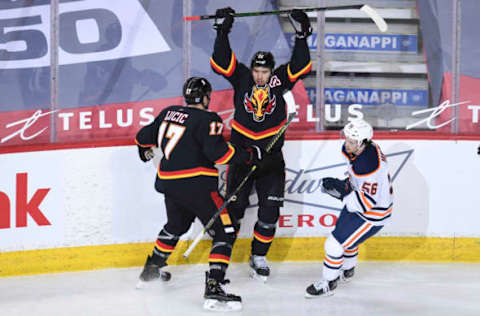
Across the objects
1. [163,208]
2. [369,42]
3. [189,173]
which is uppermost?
[369,42]

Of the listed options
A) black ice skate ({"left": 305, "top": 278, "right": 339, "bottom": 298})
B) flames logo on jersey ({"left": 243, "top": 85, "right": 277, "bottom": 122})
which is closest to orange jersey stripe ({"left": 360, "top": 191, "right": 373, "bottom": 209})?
black ice skate ({"left": 305, "top": 278, "right": 339, "bottom": 298})

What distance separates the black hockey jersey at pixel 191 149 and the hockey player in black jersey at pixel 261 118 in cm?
63

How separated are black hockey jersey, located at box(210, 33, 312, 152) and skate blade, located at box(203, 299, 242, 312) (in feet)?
3.55

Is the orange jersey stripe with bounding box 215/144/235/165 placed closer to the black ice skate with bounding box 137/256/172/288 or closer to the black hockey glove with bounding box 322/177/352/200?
the black hockey glove with bounding box 322/177/352/200

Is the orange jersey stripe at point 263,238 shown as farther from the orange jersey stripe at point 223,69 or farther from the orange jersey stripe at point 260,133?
the orange jersey stripe at point 223,69

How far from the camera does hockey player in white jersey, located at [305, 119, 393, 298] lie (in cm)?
400

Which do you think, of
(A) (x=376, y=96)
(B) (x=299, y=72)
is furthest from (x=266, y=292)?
(A) (x=376, y=96)

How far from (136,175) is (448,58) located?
2.18m

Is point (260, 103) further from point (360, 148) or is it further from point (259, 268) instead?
point (259, 268)

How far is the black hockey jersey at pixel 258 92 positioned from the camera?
4586mm

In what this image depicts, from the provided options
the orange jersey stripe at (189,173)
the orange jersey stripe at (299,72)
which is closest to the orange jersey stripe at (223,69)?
the orange jersey stripe at (299,72)

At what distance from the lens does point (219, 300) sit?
3.92 metres

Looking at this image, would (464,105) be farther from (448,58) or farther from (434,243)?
(434,243)

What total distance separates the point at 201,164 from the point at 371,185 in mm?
876
